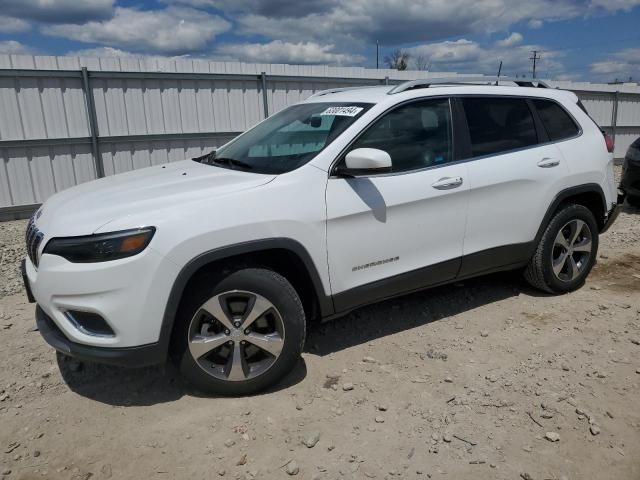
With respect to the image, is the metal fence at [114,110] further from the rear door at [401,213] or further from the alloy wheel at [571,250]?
the alloy wheel at [571,250]

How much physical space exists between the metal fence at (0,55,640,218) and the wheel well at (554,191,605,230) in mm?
7119

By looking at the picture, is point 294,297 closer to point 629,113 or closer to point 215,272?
point 215,272

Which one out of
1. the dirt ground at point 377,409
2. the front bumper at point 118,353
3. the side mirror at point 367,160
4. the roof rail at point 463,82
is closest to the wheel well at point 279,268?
the front bumper at point 118,353

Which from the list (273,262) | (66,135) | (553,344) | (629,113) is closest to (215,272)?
(273,262)

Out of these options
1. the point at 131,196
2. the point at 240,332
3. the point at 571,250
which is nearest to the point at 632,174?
the point at 571,250

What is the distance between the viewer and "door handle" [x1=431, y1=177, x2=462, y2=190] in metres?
3.64

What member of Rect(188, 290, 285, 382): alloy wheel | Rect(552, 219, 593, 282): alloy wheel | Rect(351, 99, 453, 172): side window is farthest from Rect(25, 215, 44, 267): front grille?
Rect(552, 219, 593, 282): alloy wheel

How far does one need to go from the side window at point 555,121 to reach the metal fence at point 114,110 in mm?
6892

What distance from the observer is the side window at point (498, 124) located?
3.97m

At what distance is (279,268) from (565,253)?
272 cm

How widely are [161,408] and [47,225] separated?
4.11 ft

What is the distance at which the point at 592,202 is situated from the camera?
4719mm

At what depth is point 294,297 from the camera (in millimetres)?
3115

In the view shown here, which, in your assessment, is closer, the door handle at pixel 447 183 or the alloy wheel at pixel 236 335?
the alloy wheel at pixel 236 335
